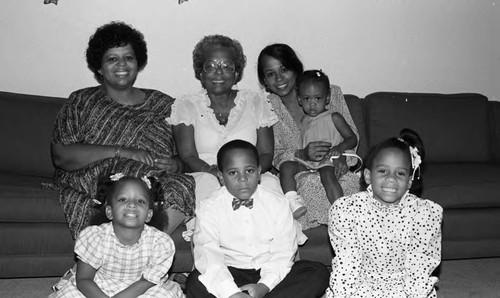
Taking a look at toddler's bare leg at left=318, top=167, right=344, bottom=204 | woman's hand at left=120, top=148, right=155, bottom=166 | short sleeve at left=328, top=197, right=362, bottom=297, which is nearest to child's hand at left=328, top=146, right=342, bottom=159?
toddler's bare leg at left=318, top=167, right=344, bottom=204

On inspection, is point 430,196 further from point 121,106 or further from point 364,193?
point 121,106

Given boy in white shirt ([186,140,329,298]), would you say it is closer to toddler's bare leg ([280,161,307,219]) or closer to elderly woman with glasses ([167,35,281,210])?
toddler's bare leg ([280,161,307,219])

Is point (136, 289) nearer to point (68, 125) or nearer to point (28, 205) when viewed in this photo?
point (28, 205)

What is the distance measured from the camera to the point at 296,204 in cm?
334

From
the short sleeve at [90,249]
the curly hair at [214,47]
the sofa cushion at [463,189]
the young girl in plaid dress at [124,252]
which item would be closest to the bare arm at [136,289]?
the young girl in plaid dress at [124,252]

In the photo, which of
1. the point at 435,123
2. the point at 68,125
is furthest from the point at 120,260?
the point at 435,123

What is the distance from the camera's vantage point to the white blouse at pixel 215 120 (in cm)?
356

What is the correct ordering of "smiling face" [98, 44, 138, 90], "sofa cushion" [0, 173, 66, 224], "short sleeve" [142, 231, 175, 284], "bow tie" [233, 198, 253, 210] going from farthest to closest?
"smiling face" [98, 44, 138, 90]
"sofa cushion" [0, 173, 66, 224]
"bow tie" [233, 198, 253, 210]
"short sleeve" [142, 231, 175, 284]

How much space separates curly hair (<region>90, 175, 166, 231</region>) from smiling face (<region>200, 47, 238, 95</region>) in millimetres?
695

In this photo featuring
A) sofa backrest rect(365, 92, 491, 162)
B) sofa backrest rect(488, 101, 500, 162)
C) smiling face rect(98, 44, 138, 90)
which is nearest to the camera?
smiling face rect(98, 44, 138, 90)

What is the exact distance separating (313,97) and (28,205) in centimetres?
147

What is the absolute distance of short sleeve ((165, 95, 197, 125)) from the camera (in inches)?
140

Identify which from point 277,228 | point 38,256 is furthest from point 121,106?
point 277,228

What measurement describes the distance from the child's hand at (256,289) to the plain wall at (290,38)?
1.84m
